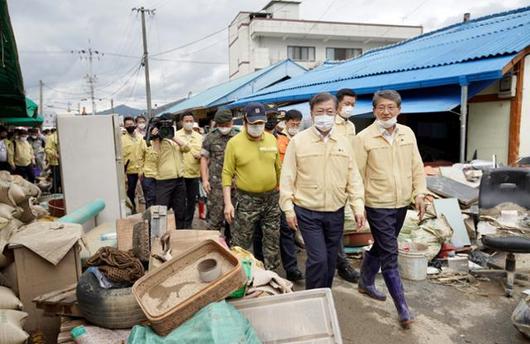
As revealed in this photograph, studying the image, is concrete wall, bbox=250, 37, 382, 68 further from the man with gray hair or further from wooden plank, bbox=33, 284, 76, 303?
wooden plank, bbox=33, 284, 76, 303

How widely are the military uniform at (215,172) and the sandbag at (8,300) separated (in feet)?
7.17

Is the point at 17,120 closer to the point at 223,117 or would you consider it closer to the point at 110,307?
the point at 223,117

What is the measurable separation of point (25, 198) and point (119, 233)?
3.36 ft

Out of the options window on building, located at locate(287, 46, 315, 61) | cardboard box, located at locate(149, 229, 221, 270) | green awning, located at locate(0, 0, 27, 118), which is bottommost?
cardboard box, located at locate(149, 229, 221, 270)

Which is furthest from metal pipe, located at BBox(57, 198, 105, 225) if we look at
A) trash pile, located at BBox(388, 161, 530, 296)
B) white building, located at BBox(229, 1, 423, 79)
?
white building, located at BBox(229, 1, 423, 79)

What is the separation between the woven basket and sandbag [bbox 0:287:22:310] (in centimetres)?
118

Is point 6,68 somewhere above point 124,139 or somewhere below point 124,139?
above

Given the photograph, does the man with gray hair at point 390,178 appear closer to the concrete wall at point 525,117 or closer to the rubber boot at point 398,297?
the rubber boot at point 398,297

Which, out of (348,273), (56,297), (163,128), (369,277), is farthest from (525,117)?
(56,297)

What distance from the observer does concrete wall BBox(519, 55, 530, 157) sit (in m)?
7.32

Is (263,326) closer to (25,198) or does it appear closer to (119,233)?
(119,233)

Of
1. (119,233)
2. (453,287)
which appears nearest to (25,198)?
(119,233)

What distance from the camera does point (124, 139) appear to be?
789 cm

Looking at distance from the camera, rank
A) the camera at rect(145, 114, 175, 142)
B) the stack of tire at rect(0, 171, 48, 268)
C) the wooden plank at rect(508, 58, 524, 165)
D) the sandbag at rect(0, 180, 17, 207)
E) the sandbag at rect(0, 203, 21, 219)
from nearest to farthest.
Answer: the stack of tire at rect(0, 171, 48, 268) → the sandbag at rect(0, 203, 21, 219) → the sandbag at rect(0, 180, 17, 207) → the camera at rect(145, 114, 175, 142) → the wooden plank at rect(508, 58, 524, 165)
